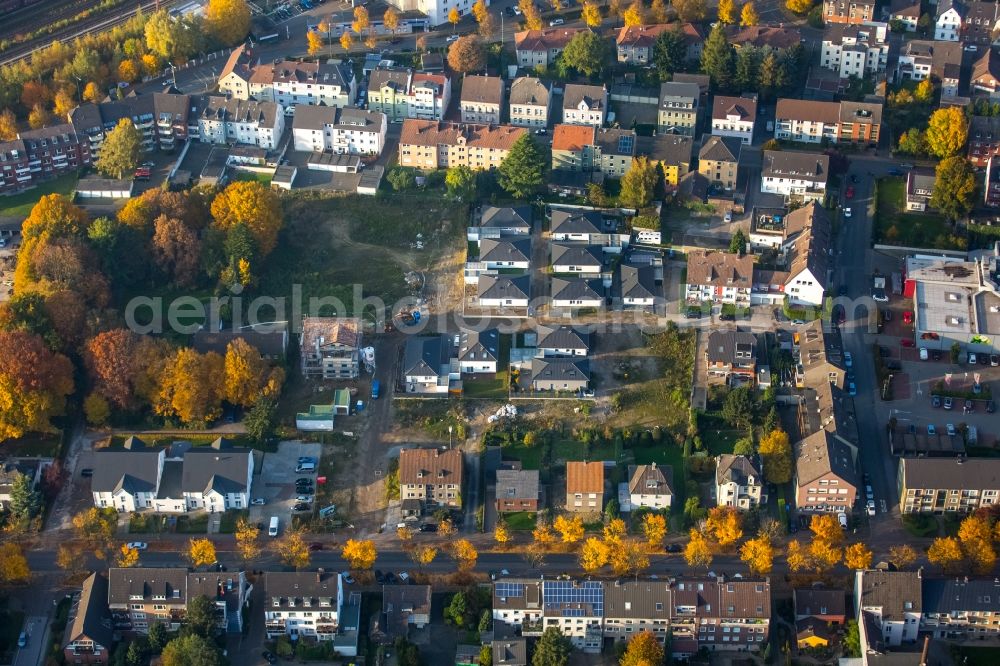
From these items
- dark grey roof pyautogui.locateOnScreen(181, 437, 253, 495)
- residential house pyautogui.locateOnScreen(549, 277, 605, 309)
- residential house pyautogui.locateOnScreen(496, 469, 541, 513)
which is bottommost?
residential house pyautogui.locateOnScreen(496, 469, 541, 513)

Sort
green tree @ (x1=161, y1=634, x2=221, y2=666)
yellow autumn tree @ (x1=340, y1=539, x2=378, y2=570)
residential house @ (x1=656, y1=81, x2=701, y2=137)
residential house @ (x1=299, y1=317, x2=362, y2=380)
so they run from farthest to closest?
residential house @ (x1=656, y1=81, x2=701, y2=137), residential house @ (x1=299, y1=317, x2=362, y2=380), yellow autumn tree @ (x1=340, y1=539, x2=378, y2=570), green tree @ (x1=161, y1=634, x2=221, y2=666)

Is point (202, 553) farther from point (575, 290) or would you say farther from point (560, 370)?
point (575, 290)

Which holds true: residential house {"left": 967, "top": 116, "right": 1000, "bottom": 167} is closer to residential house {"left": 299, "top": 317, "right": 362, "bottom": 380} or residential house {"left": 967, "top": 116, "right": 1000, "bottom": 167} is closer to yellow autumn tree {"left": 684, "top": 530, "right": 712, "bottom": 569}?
yellow autumn tree {"left": 684, "top": 530, "right": 712, "bottom": 569}

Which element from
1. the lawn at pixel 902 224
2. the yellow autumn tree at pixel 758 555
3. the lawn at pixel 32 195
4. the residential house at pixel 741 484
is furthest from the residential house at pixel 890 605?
the lawn at pixel 32 195

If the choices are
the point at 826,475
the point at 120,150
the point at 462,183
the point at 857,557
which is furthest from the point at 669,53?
the point at 857,557

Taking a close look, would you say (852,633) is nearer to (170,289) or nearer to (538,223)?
(538,223)

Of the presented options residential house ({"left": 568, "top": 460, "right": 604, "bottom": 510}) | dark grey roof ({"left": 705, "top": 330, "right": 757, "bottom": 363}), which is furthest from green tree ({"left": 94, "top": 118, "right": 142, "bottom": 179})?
dark grey roof ({"left": 705, "top": 330, "right": 757, "bottom": 363})

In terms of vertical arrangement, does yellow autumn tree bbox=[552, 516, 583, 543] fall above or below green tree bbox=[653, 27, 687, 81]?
A: below

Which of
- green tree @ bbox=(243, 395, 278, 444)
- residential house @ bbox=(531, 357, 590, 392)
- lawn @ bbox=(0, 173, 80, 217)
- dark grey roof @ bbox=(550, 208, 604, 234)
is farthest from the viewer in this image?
lawn @ bbox=(0, 173, 80, 217)

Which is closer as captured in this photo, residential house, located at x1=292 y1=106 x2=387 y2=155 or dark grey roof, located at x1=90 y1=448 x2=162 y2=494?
dark grey roof, located at x1=90 y1=448 x2=162 y2=494
